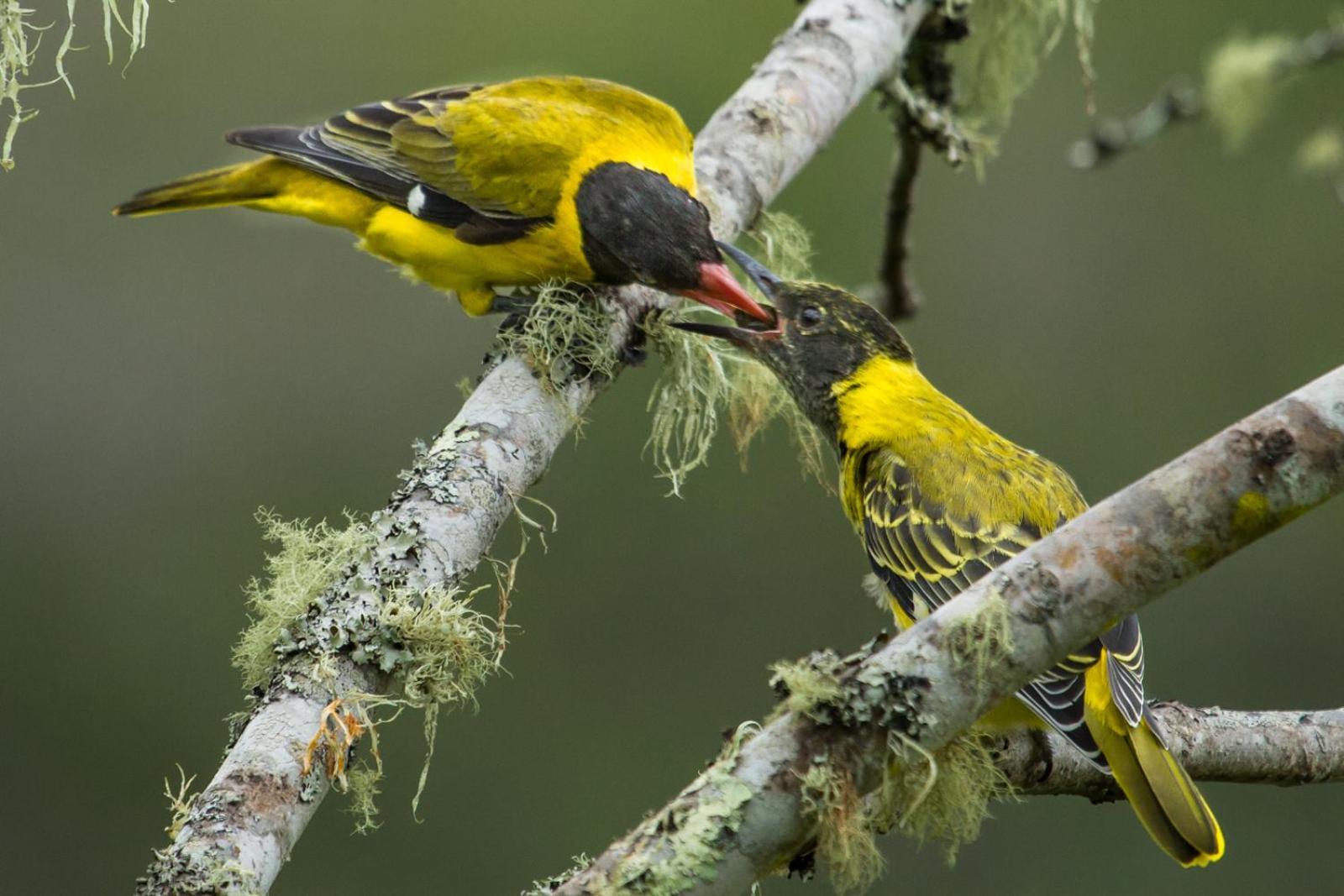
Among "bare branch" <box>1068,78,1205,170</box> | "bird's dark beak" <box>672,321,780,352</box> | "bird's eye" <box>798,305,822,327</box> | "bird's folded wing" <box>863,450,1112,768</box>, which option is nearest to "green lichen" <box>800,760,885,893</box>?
"bird's folded wing" <box>863,450,1112,768</box>

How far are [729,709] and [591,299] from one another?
3361mm

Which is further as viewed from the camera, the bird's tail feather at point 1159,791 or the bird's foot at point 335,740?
the bird's tail feather at point 1159,791

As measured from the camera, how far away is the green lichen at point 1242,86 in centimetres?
373

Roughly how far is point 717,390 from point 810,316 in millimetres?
310

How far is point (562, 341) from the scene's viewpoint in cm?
309

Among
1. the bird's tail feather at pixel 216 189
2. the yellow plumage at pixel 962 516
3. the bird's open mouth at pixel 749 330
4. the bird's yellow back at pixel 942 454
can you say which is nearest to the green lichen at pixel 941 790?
the yellow plumage at pixel 962 516

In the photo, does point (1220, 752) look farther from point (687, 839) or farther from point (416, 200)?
point (416, 200)

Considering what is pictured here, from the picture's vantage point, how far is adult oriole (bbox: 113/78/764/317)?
3.46 metres

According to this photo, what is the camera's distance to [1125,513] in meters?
1.79

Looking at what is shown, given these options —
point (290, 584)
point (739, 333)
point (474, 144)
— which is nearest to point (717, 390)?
point (739, 333)

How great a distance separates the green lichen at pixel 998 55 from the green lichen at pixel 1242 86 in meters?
0.51

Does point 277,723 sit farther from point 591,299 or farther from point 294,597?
point 591,299

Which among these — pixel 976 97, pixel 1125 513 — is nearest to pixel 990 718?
pixel 1125 513

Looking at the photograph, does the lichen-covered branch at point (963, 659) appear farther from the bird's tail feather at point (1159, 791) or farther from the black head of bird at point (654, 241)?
the black head of bird at point (654, 241)
